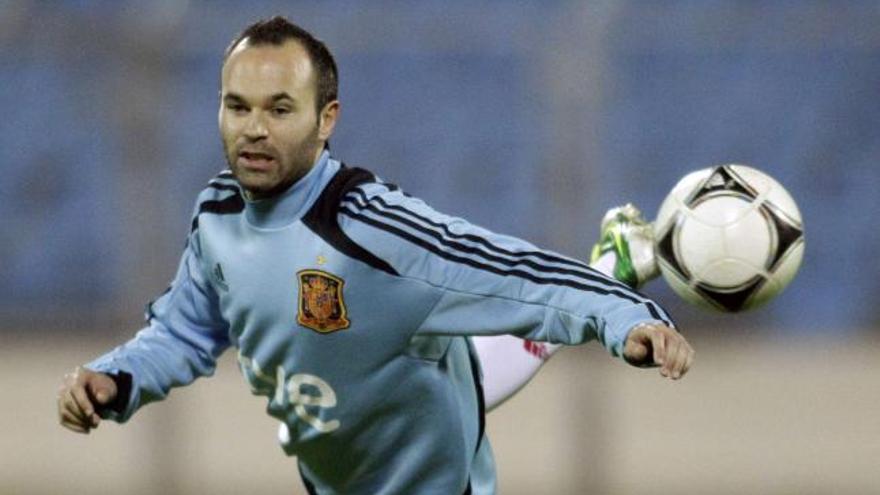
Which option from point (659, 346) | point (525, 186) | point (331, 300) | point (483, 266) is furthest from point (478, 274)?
point (525, 186)

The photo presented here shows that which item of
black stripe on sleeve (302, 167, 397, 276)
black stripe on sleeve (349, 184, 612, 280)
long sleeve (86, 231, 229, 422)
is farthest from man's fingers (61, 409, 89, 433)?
black stripe on sleeve (349, 184, 612, 280)

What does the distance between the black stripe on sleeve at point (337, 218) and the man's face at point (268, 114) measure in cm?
8

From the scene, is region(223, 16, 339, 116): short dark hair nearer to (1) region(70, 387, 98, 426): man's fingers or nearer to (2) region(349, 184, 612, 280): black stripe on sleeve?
(2) region(349, 184, 612, 280): black stripe on sleeve

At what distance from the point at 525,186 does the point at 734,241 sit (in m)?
3.48

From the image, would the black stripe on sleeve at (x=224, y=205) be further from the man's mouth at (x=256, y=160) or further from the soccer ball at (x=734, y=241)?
the soccer ball at (x=734, y=241)

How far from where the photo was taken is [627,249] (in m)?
5.11

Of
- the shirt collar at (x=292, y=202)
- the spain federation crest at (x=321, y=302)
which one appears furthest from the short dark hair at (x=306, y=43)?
the spain federation crest at (x=321, y=302)

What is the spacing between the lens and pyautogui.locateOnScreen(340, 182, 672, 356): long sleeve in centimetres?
382

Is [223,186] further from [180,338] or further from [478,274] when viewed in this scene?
[478,274]

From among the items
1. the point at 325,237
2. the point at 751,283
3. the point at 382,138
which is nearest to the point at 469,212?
the point at 382,138

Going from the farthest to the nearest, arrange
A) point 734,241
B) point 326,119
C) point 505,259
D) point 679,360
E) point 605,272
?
point 605,272
point 734,241
point 326,119
point 505,259
point 679,360

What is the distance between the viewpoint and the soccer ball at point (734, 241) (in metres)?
4.64

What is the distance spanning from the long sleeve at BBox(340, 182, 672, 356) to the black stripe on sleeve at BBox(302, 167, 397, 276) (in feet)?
0.05

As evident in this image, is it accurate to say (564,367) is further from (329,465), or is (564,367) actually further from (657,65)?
(329,465)
